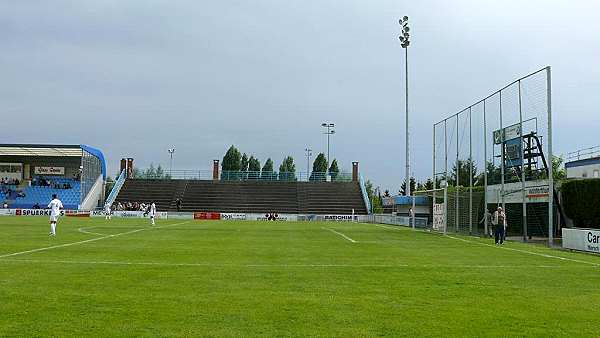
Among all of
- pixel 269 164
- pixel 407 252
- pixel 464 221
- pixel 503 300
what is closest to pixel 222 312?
pixel 503 300

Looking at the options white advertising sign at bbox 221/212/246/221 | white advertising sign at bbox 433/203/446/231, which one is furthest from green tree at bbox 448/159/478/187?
white advertising sign at bbox 221/212/246/221

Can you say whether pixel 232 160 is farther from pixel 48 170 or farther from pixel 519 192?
pixel 519 192

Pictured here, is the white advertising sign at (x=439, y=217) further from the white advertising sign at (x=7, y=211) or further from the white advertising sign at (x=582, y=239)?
the white advertising sign at (x=7, y=211)

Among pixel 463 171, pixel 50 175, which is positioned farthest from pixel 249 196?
pixel 463 171

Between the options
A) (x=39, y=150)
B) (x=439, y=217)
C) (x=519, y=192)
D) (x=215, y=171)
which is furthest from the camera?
(x=215, y=171)

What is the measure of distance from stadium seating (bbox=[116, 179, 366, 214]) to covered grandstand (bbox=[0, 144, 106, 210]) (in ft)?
13.6

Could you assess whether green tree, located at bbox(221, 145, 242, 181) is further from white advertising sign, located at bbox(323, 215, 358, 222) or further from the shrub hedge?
the shrub hedge

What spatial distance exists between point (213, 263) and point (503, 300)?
27.7 feet

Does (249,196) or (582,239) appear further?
(249,196)

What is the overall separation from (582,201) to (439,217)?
403 inches

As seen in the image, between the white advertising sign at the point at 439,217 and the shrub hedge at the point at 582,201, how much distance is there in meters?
7.70

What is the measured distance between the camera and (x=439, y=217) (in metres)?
41.7

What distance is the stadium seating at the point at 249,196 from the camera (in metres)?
78.2

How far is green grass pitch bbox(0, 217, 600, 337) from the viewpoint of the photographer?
8.30 m
